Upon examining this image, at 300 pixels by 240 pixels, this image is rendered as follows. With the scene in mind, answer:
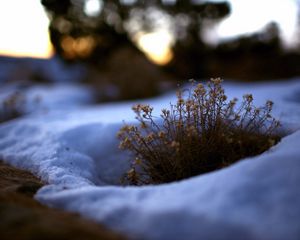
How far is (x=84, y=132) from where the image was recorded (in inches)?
130

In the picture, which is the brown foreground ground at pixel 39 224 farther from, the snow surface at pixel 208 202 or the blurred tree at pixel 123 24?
the blurred tree at pixel 123 24

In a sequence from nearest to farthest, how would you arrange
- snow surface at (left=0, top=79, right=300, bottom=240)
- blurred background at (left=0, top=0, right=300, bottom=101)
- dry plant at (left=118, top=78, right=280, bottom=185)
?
snow surface at (left=0, top=79, right=300, bottom=240) → dry plant at (left=118, top=78, right=280, bottom=185) → blurred background at (left=0, top=0, right=300, bottom=101)

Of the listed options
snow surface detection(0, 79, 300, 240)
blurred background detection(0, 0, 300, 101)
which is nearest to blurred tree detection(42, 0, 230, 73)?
blurred background detection(0, 0, 300, 101)

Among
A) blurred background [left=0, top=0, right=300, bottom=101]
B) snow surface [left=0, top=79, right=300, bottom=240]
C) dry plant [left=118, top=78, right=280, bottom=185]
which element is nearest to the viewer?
snow surface [left=0, top=79, right=300, bottom=240]

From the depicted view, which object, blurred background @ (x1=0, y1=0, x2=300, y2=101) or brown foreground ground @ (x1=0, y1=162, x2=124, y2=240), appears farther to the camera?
blurred background @ (x1=0, y1=0, x2=300, y2=101)

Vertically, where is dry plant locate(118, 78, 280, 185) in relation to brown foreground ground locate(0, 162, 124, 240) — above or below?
above

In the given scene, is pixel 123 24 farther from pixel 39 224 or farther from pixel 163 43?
pixel 39 224

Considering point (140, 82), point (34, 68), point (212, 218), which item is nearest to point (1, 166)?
point (212, 218)

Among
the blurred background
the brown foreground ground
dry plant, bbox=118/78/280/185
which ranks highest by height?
the blurred background

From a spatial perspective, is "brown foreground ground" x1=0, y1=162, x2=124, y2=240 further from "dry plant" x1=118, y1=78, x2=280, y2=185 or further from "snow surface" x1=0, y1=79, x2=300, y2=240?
"dry plant" x1=118, y1=78, x2=280, y2=185

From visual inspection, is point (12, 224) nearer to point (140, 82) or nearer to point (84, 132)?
point (84, 132)

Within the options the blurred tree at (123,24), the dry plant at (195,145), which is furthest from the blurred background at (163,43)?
the dry plant at (195,145)

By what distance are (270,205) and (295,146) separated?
0.59 meters

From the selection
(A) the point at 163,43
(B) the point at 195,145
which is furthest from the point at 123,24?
(B) the point at 195,145
